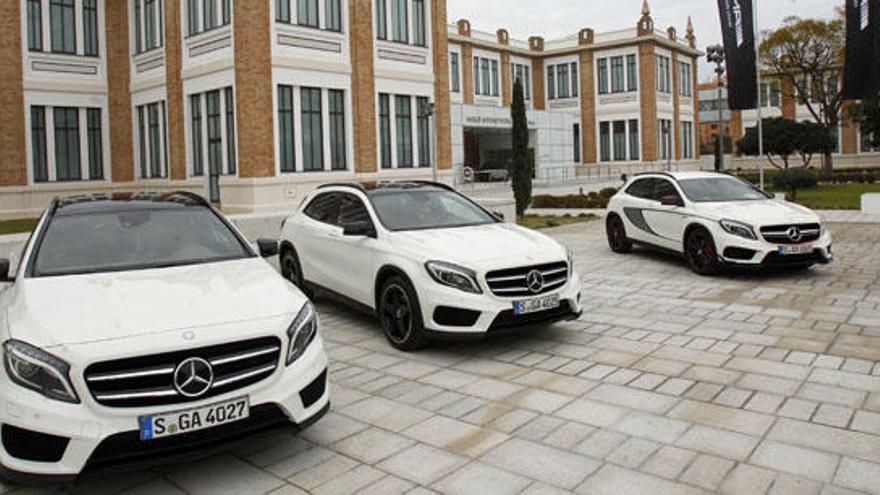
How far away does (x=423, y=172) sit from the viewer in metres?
26.6

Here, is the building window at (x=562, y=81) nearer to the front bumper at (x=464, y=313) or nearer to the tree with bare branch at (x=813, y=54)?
the tree with bare branch at (x=813, y=54)

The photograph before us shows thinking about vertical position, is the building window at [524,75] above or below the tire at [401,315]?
above

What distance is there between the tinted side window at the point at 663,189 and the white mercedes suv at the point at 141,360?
842cm

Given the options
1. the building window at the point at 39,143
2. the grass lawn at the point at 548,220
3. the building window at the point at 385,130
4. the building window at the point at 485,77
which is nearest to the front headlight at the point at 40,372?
the grass lawn at the point at 548,220

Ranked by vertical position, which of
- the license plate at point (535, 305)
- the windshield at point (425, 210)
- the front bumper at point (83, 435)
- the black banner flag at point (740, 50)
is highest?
the black banner flag at point (740, 50)

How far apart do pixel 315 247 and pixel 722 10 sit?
16909 mm

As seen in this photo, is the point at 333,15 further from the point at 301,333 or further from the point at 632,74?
the point at 632,74

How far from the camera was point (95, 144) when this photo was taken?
86.6 ft

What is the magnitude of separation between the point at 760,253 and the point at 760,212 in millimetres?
782

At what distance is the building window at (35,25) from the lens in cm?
2456

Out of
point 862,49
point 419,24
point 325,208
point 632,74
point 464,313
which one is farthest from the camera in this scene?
point 632,74

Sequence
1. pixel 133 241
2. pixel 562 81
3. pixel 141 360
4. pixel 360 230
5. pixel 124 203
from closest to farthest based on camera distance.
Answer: pixel 141 360
pixel 133 241
pixel 124 203
pixel 360 230
pixel 562 81

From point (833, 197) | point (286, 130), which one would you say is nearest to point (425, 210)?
point (286, 130)

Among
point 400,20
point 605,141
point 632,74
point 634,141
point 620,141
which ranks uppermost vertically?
point 632,74
